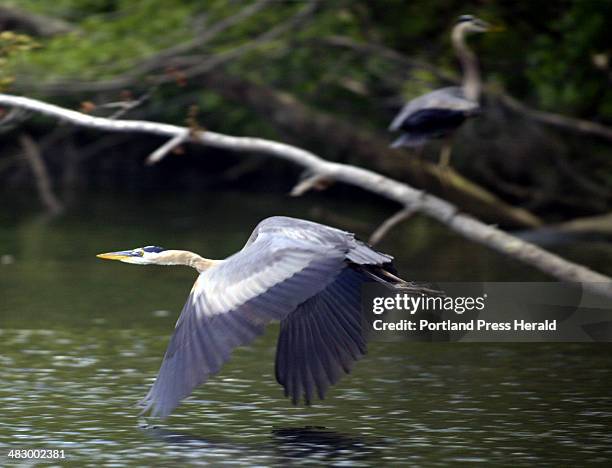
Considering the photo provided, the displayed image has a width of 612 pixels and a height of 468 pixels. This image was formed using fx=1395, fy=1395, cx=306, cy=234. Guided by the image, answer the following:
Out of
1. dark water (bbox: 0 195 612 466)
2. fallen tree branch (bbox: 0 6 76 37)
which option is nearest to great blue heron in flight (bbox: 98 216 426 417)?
dark water (bbox: 0 195 612 466)

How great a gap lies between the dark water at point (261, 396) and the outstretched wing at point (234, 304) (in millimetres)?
456

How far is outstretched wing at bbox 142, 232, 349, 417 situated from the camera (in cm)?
646

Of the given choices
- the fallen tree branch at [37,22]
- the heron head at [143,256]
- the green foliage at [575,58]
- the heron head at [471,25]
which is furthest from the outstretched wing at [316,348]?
the fallen tree branch at [37,22]

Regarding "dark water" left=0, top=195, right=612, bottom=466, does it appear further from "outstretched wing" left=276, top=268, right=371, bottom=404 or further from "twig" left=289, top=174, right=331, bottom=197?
"twig" left=289, top=174, right=331, bottom=197

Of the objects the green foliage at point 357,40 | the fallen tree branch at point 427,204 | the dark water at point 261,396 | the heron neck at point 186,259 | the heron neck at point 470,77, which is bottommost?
the dark water at point 261,396

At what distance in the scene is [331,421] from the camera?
7.69 metres

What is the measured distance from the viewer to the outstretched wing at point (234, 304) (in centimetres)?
646

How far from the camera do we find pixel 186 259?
798 cm

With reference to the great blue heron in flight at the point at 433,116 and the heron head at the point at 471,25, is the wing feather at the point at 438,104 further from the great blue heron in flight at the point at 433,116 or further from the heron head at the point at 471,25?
the heron head at the point at 471,25

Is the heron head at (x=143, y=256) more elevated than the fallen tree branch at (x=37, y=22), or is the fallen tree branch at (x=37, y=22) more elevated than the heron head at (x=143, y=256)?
the fallen tree branch at (x=37, y=22)

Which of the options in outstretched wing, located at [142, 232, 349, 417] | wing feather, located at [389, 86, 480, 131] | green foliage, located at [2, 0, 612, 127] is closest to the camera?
outstretched wing, located at [142, 232, 349, 417]

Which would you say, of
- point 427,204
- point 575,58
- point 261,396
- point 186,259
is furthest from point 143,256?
point 575,58

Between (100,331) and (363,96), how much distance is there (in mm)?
9106

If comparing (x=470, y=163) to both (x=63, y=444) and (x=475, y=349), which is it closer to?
(x=475, y=349)
